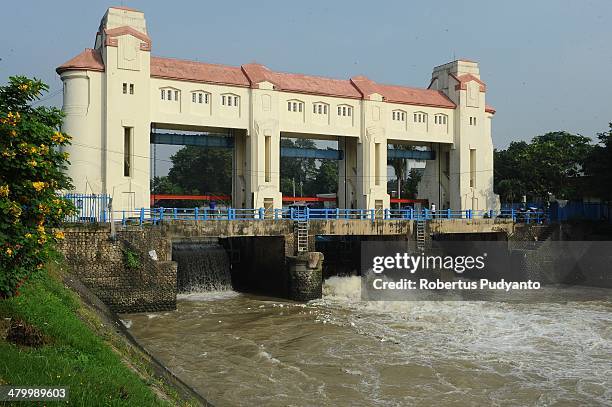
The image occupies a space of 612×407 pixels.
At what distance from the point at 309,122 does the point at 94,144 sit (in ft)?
41.1

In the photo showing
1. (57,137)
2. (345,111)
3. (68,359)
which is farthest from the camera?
(345,111)

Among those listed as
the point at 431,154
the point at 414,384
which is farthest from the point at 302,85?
the point at 414,384

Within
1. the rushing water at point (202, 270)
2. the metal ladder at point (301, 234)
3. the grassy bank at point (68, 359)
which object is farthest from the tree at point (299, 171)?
the grassy bank at point (68, 359)

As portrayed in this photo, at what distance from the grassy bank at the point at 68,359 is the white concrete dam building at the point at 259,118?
17.5 metres

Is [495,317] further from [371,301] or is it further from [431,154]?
[431,154]

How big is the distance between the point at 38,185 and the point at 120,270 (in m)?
12.1

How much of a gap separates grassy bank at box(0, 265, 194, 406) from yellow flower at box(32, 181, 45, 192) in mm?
1855

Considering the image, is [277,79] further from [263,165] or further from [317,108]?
[263,165]

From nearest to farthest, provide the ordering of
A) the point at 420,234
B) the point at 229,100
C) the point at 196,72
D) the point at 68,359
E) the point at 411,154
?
the point at 68,359 < the point at 420,234 < the point at 196,72 < the point at 229,100 < the point at 411,154

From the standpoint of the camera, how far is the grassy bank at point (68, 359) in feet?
23.7

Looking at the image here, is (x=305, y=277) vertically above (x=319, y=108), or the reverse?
(x=319, y=108)

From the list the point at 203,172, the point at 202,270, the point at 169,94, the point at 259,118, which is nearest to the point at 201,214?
the point at 202,270

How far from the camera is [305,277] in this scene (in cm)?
2556

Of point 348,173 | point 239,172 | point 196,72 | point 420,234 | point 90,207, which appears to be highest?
point 196,72
